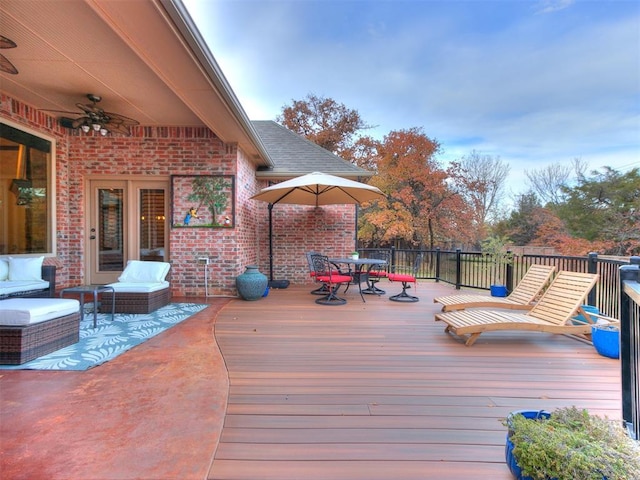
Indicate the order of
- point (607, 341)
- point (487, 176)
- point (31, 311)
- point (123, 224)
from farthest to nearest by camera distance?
1. point (487, 176)
2. point (123, 224)
3. point (607, 341)
4. point (31, 311)

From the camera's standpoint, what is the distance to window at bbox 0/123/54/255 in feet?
14.9

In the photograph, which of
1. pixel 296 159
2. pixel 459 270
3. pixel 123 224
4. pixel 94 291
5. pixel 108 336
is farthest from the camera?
pixel 296 159

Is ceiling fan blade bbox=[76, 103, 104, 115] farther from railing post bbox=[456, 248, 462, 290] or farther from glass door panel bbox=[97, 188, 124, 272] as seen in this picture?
railing post bbox=[456, 248, 462, 290]

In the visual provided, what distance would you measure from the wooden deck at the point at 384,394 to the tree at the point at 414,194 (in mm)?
9355

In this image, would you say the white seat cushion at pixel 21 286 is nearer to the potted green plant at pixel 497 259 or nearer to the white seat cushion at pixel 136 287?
the white seat cushion at pixel 136 287

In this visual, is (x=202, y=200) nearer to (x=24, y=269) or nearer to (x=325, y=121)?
(x=24, y=269)

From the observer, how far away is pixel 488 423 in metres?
1.81

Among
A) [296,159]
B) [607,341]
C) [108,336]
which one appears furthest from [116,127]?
[607,341]

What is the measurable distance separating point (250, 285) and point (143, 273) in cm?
167

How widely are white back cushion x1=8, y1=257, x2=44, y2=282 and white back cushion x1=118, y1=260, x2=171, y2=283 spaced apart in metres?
0.99

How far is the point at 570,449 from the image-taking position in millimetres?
1137

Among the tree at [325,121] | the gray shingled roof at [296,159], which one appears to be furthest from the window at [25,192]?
the tree at [325,121]

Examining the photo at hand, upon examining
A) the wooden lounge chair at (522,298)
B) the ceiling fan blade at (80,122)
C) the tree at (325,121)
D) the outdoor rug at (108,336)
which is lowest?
the outdoor rug at (108,336)

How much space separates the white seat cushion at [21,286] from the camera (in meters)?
3.74
